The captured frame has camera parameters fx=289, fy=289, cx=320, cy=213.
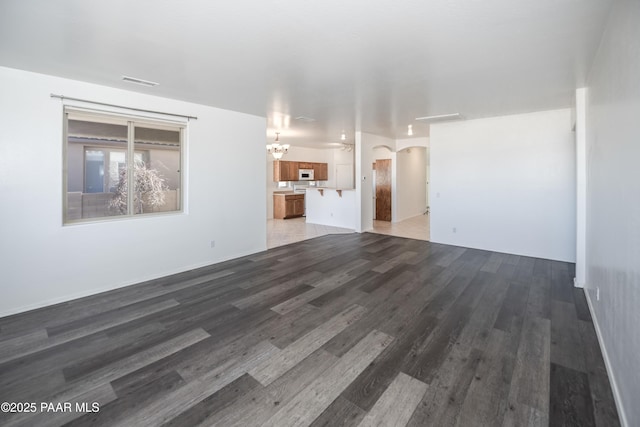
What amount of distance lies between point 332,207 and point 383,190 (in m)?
1.95

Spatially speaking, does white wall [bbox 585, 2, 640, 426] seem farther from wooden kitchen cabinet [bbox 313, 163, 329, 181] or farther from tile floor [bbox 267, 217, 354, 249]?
wooden kitchen cabinet [bbox 313, 163, 329, 181]

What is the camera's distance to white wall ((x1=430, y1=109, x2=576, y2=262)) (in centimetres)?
490

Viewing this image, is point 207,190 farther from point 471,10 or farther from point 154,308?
point 471,10

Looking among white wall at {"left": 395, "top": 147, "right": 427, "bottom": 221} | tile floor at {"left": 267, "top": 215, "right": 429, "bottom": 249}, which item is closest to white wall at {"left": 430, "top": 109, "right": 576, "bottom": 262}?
tile floor at {"left": 267, "top": 215, "right": 429, "bottom": 249}

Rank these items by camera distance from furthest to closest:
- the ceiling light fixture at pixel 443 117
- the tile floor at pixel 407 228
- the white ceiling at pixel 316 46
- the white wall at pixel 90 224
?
1. the tile floor at pixel 407 228
2. the ceiling light fixture at pixel 443 117
3. the white wall at pixel 90 224
4. the white ceiling at pixel 316 46

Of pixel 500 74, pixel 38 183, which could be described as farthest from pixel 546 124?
pixel 38 183

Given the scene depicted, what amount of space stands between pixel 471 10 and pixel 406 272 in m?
3.28

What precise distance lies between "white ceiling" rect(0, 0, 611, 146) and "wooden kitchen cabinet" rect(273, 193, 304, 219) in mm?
5796

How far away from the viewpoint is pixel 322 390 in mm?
1928

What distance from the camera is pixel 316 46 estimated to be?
8.53 ft

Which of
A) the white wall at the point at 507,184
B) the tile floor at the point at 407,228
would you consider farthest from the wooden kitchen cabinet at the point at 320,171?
the white wall at the point at 507,184

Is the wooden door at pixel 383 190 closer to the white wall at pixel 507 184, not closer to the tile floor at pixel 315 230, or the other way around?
the tile floor at pixel 315 230

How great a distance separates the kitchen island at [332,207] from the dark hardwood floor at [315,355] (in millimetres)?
4451

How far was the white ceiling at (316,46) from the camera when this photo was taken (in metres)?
2.05
